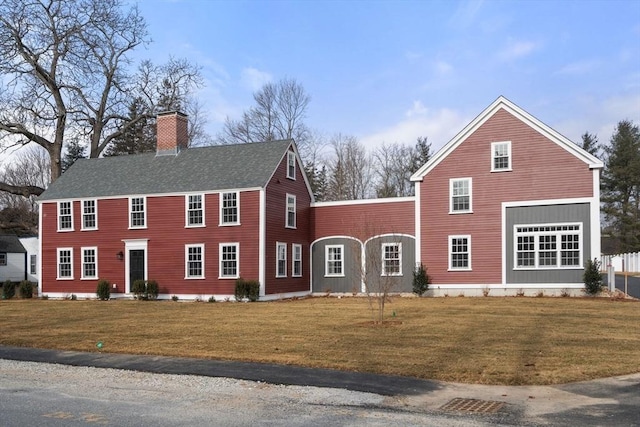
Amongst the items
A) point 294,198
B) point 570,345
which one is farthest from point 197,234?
point 570,345

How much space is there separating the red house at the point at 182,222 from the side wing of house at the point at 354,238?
0.80 meters

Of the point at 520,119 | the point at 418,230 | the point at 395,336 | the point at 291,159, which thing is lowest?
the point at 395,336

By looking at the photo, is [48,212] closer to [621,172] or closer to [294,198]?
[294,198]

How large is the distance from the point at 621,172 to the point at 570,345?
55.9 m

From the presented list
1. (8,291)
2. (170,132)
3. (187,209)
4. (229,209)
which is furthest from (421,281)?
(8,291)

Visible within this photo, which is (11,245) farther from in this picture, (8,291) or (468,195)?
(468,195)

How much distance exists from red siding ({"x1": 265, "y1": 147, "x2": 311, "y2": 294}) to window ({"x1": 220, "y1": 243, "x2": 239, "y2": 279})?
1563mm

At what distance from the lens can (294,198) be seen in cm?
2998

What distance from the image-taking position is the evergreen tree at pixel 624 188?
201 feet

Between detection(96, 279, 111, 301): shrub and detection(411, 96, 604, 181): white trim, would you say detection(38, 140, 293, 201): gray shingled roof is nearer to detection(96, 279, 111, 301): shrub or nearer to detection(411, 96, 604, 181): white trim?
detection(96, 279, 111, 301): shrub

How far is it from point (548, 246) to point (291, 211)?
482 inches

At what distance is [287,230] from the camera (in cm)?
2906

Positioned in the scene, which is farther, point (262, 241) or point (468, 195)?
point (468, 195)

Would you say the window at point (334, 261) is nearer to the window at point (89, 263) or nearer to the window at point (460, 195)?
the window at point (460, 195)
